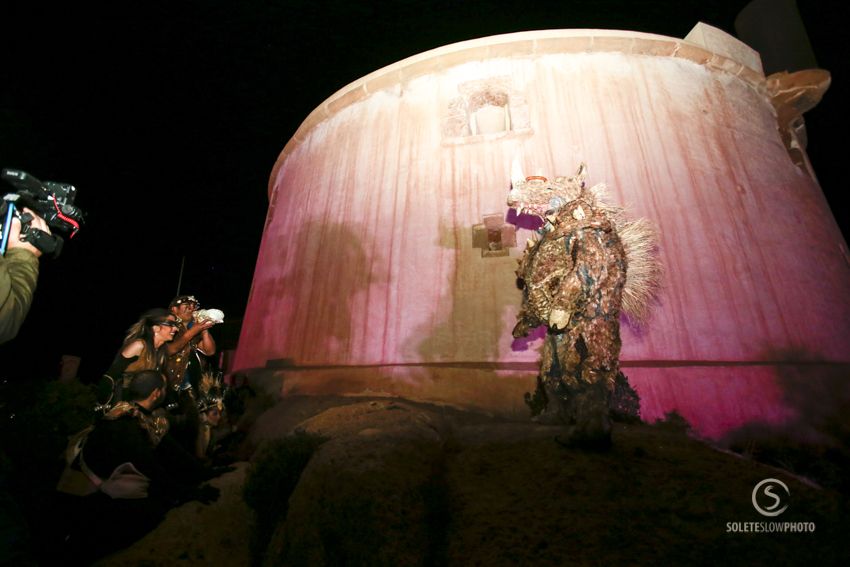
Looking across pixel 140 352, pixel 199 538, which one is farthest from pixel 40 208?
pixel 199 538

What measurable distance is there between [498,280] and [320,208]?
433 cm

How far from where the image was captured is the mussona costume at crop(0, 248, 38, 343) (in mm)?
1809

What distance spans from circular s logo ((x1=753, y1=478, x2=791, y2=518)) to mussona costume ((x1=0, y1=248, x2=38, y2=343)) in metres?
3.73

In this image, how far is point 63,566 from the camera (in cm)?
290

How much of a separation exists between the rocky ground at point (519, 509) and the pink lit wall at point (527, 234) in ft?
10.4

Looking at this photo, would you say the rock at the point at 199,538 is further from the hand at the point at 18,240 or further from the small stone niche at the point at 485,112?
the small stone niche at the point at 485,112

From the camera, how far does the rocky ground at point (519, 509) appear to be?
215 cm

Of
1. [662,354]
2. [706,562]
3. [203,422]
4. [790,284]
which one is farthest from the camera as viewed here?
[790,284]

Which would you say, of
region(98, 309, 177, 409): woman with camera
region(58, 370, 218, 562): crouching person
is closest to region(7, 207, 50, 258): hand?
region(58, 370, 218, 562): crouching person

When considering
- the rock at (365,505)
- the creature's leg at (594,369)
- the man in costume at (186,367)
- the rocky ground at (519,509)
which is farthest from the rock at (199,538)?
the creature's leg at (594,369)

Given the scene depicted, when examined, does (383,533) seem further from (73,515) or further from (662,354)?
(662,354)

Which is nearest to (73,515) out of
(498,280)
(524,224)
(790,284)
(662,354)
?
(498,280)

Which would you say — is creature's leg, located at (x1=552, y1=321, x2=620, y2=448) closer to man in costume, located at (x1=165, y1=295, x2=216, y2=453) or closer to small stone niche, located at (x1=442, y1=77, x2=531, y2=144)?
man in costume, located at (x1=165, y1=295, x2=216, y2=453)

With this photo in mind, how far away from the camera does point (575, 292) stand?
12.8ft
